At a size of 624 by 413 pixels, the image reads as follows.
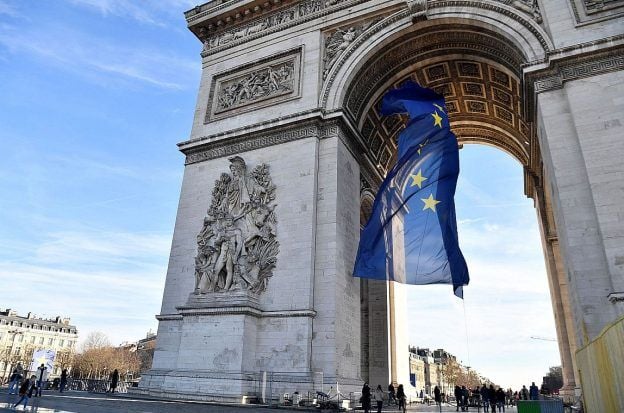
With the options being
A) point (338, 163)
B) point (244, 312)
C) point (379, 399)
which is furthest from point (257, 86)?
point (379, 399)

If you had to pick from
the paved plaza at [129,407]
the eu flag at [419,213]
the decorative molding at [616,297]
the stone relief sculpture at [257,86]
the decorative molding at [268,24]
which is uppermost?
the decorative molding at [268,24]

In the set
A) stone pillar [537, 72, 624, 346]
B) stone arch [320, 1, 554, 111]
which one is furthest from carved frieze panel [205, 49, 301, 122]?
stone pillar [537, 72, 624, 346]

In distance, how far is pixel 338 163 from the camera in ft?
49.5

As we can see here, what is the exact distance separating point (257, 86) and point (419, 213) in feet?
→ 30.4

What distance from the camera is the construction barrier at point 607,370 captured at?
16.3 ft

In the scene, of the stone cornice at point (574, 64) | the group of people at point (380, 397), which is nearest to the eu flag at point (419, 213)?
the stone cornice at point (574, 64)

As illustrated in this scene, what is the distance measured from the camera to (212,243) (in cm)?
1529

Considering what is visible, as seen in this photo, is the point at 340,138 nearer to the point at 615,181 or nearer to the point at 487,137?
the point at 615,181

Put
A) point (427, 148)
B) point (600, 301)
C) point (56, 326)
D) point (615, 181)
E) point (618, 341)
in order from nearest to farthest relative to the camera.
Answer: point (618, 341) → point (600, 301) → point (615, 181) → point (427, 148) → point (56, 326)

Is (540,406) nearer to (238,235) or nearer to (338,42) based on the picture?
(238,235)

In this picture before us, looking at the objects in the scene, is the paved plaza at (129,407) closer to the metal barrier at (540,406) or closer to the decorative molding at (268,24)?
the metal barrier at (540,406)

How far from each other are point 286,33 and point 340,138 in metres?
5.73

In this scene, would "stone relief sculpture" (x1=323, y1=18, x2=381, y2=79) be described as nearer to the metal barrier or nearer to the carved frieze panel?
the carved frieze panel

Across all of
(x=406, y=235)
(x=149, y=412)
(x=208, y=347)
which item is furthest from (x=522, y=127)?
(x=149, y=412)
